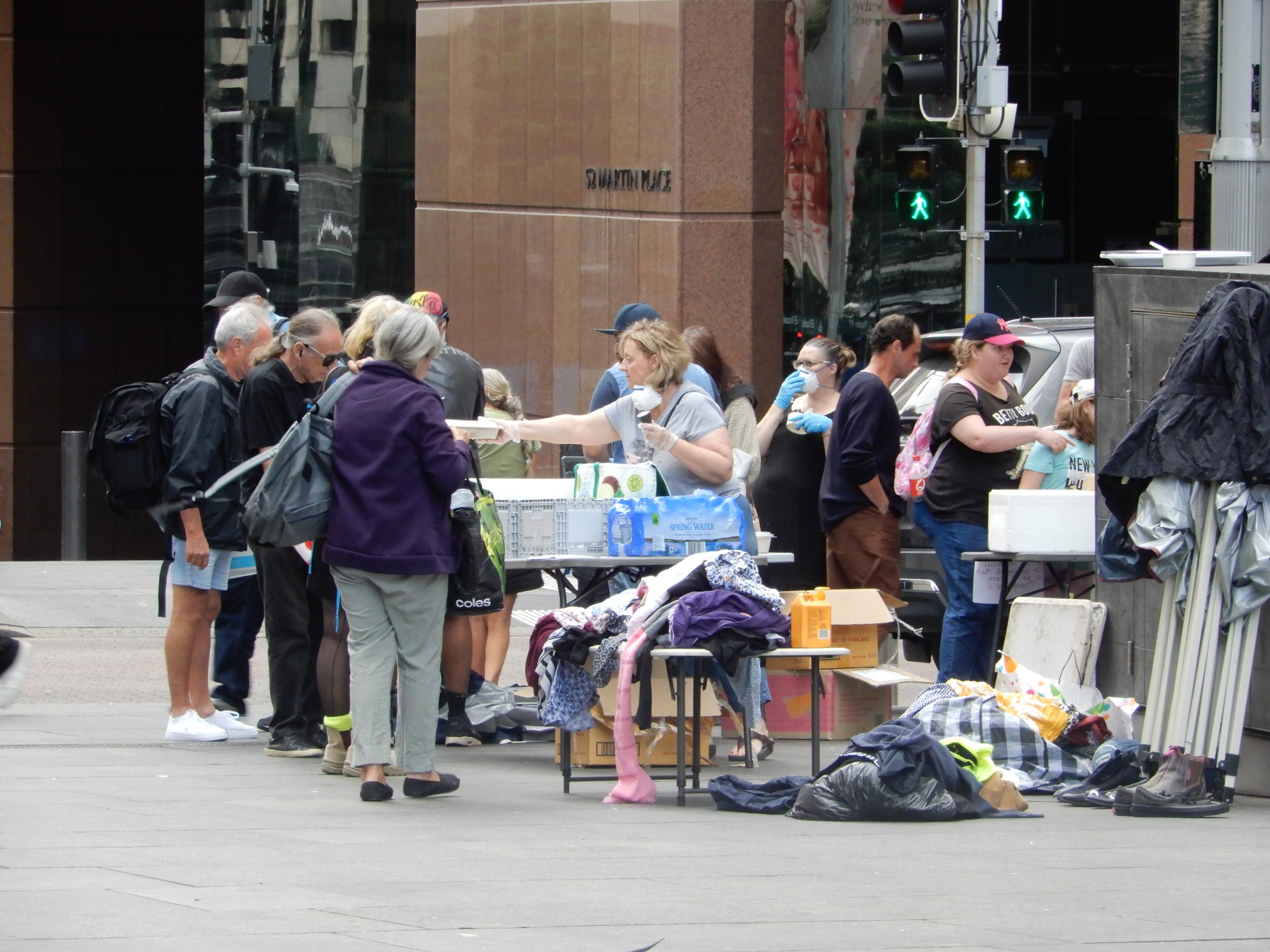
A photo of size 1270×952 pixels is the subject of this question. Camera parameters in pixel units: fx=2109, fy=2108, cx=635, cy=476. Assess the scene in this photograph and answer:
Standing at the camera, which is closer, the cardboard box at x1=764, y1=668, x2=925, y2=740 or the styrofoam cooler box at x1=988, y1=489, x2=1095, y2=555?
the styrofoam cooler box at x1=988, y1=489, x2=1095, y2=555

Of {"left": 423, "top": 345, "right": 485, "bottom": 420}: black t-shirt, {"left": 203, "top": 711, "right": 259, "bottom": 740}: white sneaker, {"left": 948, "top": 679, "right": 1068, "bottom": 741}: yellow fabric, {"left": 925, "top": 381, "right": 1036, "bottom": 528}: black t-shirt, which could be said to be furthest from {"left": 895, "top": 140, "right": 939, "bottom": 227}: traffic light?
{"left": 203, "top": 711, "right": 259, "bottom": 740}: white sneaker

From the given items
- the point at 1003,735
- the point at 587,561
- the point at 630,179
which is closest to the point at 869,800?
the point at 1003,735

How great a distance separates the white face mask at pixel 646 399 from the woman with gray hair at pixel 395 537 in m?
1.35

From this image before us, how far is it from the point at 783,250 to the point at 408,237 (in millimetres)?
4983

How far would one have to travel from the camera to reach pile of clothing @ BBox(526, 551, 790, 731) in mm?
7652

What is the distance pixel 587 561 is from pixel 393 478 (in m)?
1.45

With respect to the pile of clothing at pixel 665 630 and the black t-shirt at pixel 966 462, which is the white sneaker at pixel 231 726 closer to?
the pile of clothing at pixel 665 630

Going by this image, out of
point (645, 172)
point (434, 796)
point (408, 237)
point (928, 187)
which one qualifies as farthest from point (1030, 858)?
point (408, 237)

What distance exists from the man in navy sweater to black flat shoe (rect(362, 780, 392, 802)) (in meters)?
3.14

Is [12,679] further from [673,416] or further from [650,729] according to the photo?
[673,416]

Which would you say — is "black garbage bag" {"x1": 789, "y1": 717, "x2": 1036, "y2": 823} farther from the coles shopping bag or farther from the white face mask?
the white face mask

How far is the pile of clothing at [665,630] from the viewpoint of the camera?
25.1ft

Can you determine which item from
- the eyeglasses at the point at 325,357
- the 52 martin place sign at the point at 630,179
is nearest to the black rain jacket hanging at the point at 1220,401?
the eyeglasses at the point at 325,357

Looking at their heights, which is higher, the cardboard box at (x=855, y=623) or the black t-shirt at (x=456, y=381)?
the black t-shirt at (x=456, y=381)
